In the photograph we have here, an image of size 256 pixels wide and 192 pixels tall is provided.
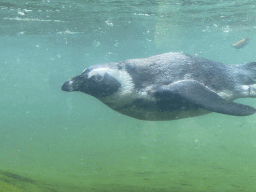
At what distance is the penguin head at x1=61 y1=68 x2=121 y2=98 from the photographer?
3.19 metres

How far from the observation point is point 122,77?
3.32 m

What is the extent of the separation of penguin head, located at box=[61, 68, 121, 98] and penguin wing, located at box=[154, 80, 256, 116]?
0.68m

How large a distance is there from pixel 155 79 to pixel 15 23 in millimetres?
16242

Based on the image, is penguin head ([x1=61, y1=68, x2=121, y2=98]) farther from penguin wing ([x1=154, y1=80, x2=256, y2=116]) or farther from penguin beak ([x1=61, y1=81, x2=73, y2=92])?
penguin wing ([x1=154, y1=80, x2=256, y2=116])

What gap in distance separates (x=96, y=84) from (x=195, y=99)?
142 cm

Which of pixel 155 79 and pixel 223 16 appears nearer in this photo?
pixel 155 79

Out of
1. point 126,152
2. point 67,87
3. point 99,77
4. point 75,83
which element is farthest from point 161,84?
point 126,152

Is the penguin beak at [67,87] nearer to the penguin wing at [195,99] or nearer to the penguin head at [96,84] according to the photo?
the penguin head at [96,84]

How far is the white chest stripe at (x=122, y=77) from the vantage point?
3.21m

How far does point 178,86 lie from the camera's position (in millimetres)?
2865

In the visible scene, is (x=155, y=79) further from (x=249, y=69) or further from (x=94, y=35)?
(x=94, y=35)

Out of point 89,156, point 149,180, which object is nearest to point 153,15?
point 89,156

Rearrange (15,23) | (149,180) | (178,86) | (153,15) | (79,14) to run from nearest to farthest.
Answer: (178,86), (149,180), (79,14), (153,15), (15,23)

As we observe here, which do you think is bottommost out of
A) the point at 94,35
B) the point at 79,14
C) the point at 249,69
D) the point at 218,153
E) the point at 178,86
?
the point at 218,153
